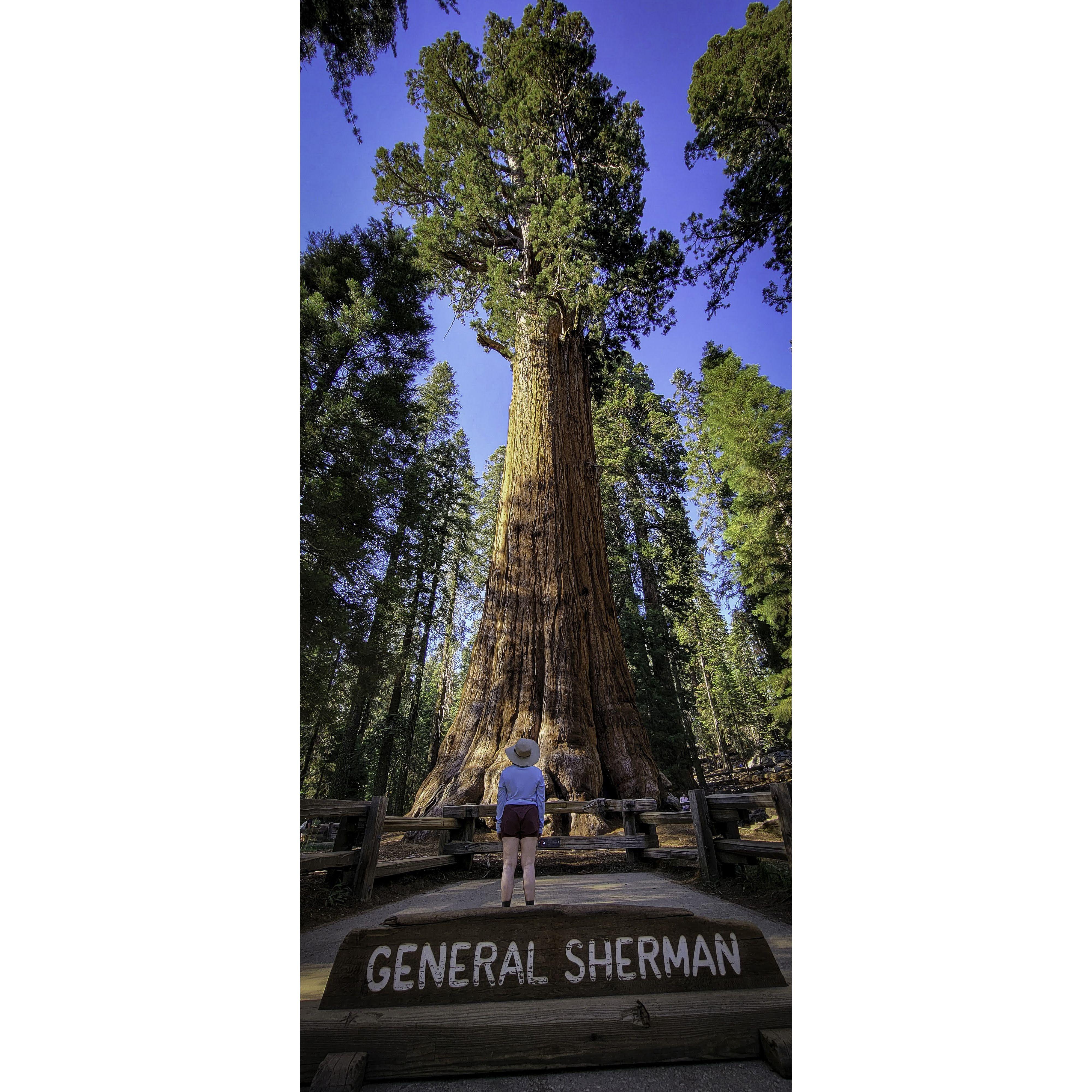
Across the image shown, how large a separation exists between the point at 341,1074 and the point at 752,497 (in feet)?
10.3

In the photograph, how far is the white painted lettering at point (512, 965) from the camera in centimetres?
134

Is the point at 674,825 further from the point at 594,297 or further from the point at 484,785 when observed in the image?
the point at 594,297

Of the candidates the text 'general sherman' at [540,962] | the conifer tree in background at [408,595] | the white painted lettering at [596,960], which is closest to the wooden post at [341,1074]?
the text 'general sherman' at [540,962]

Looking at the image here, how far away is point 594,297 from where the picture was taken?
5027 millimetres

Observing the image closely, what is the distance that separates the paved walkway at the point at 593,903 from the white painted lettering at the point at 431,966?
7.8 inches

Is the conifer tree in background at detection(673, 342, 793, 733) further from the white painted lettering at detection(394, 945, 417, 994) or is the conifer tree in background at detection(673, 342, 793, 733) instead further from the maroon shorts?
the white painted lettering at detection(394, 945, 417, 994)

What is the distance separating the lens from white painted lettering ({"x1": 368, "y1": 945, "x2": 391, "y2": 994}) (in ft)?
4.40

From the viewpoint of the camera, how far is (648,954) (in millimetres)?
1372

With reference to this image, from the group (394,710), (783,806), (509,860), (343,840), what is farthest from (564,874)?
(394,710)

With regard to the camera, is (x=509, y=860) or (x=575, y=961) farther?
(x=509, y=860)

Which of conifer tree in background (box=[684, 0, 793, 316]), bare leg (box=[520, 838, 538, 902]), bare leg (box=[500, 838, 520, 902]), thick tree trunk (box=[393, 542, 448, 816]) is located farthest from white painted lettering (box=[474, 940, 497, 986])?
thick tree trunk (box=[393, 542, 448, 816])

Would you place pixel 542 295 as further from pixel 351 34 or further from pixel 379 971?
pixel 379 971

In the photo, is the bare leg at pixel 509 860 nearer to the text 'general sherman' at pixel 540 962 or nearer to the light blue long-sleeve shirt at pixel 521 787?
the light blue long-sleeve shirt at pixel 521 787

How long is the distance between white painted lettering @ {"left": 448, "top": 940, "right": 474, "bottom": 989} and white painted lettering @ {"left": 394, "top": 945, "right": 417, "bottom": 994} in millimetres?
102
